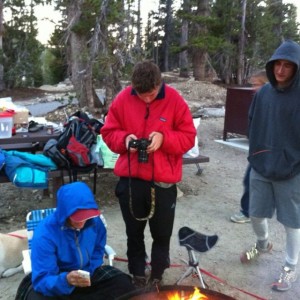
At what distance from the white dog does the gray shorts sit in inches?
79.5

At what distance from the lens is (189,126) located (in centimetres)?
276

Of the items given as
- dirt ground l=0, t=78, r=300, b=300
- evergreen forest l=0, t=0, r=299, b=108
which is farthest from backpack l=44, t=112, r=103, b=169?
evergreen forest l=0, t=0, r=299, b=108

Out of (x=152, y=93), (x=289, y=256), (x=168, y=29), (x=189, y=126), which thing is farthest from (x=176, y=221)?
(x=168, y=29)

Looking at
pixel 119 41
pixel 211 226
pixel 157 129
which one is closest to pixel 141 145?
pixel 157 129

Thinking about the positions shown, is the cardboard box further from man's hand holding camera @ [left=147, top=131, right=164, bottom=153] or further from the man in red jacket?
man's hand holding camera @ [left=147, top=131, right=164, bottom=153]

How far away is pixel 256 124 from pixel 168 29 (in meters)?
39.7

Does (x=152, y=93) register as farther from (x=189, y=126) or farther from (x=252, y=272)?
(x=252, y=272)

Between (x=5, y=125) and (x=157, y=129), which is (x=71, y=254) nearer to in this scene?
(x=157, y=129)

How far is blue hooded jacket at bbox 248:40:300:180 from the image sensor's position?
Answer: 275 centimetres

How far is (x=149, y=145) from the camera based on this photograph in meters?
2.55

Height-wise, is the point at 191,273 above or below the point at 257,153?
below

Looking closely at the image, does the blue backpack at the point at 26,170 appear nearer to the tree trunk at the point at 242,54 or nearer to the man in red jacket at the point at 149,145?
the man in red jacket at the point at 149,145

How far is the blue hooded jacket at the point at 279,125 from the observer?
2752 mm

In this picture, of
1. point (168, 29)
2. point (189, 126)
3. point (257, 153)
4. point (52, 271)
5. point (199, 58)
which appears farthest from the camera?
point (168, 29)
